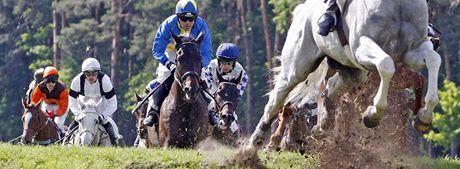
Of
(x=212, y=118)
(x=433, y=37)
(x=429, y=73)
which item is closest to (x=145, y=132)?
(x=212, y=118)

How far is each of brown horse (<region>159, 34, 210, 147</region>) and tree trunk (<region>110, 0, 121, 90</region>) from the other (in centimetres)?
3976

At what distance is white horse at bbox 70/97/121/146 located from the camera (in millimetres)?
18016

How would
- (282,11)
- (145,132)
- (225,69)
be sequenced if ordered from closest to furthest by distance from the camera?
1. (145,132)
2. (225,69)
3. (282,11)

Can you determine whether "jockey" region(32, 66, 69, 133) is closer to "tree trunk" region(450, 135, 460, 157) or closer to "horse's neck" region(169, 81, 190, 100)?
"horse's neck" region(169, 81, 190, 100)

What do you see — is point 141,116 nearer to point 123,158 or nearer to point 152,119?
point 152,119

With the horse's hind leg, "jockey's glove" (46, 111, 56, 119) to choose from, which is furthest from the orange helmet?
the horse's hind leg

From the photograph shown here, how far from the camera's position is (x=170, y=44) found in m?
16.9

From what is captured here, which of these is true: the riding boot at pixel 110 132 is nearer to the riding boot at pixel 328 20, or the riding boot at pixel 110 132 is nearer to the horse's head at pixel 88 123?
the horse's head at pixel 88 123

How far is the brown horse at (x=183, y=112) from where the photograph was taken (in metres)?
15.9

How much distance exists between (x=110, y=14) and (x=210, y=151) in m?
44.8

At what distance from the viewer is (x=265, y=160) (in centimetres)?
1446

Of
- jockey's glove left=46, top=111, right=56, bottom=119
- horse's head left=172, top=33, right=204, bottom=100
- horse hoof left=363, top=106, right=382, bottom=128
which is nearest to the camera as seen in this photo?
horse hoof left=363, top=106, right=382, bottom=128

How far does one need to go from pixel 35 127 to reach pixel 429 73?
931 centimetres

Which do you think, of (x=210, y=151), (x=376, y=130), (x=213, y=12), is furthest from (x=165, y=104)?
(x=213, y=12)
